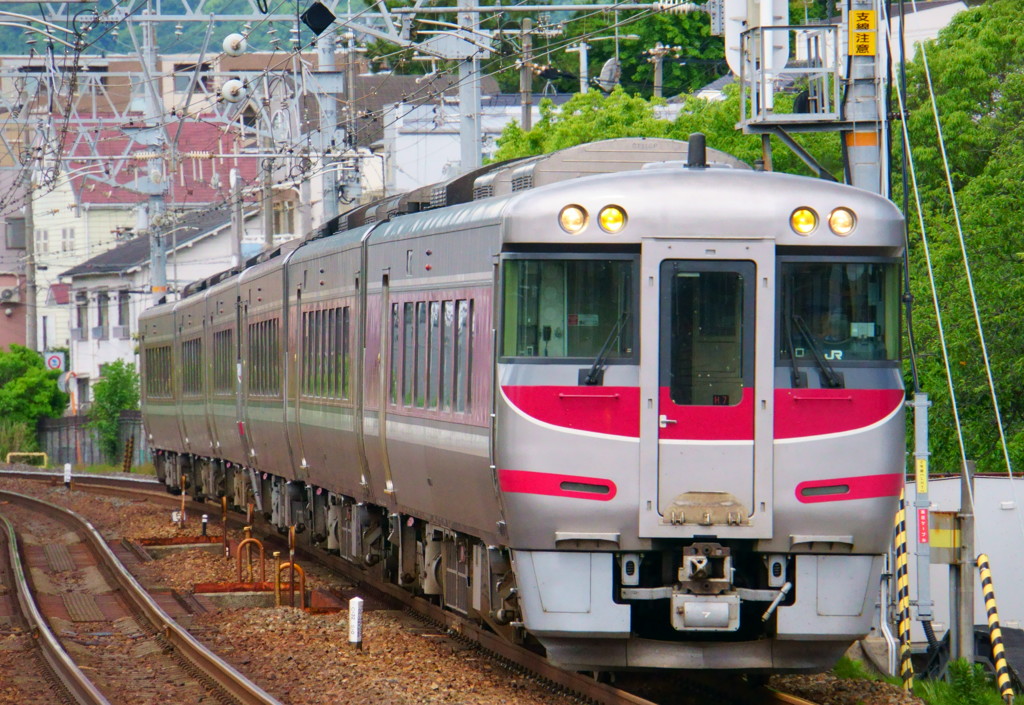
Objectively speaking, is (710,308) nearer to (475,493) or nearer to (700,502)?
(700,502)

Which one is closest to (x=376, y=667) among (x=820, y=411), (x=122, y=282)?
(x=820, y=411)

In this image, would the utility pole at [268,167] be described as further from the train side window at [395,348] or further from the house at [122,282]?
the house at [122,282]

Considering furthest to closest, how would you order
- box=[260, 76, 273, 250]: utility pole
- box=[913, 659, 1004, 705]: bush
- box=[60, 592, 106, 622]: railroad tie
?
1. box=[260, 76, 273, 250]: utility pole
2. box=[60, 592, 106, 622]: railroad tie
3. box=[913, 659, 1004, 705]: bush

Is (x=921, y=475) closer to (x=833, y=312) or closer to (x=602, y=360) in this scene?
(x=833, y=312)

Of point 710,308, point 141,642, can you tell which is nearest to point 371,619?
point 141,642

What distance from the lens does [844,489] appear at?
354 inches

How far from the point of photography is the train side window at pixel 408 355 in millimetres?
11586

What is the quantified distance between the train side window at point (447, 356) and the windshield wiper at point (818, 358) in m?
2.28

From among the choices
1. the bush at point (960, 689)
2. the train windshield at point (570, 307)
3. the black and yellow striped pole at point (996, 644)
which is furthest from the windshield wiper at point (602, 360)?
the black and yellow striped pole at point (996, 644)

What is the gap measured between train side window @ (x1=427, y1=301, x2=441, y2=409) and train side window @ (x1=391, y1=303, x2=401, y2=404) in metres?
0.87

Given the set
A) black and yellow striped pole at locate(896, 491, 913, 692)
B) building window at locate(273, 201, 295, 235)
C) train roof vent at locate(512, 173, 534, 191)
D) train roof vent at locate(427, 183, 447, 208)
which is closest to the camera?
train roof vent at locate(512, 173, 534, 191)

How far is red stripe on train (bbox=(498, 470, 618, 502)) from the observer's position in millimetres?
8906

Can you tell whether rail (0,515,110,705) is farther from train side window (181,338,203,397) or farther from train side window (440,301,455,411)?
train side window (181,338,203,397)

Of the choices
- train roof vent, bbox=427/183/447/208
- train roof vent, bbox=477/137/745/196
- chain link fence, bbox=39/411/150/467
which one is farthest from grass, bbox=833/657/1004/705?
chain link fence, bbox=39/411/150/467
